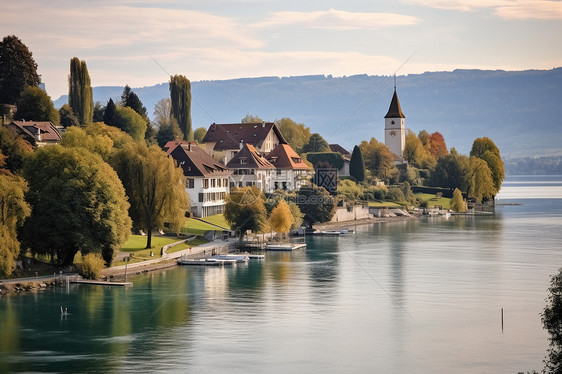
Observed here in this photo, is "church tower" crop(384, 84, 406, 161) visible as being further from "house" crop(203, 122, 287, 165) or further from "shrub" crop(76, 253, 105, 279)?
"shrub" crop(76, 253, 105, 279)

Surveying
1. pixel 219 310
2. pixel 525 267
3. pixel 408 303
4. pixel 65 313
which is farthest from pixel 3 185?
pixel 525 267

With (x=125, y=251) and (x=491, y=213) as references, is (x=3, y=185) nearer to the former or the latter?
(x=125, y=251)

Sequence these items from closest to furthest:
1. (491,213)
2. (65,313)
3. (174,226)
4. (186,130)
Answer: (65,313) < (174,226) < (186,130) < (491,213)

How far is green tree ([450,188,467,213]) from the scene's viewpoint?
141 meters

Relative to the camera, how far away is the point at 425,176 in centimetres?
16112

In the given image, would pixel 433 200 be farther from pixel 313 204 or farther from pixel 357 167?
pixel 313 204

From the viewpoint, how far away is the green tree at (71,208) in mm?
57938

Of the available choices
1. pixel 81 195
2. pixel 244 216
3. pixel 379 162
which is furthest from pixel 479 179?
pixel 81 195

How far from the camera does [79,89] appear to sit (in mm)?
105750

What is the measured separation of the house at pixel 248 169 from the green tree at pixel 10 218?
5232 cm

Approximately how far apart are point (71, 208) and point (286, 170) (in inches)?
2359

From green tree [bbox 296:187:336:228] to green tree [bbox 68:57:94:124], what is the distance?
27.6 metres

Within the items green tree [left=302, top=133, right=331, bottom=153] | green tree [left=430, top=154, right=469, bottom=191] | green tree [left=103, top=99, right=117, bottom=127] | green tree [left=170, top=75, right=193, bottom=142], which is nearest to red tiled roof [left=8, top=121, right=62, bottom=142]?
green tree [left=103, top=99, right=117, bottom=127]

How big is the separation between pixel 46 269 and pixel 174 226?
16.1 m
